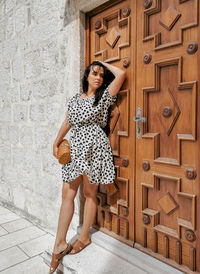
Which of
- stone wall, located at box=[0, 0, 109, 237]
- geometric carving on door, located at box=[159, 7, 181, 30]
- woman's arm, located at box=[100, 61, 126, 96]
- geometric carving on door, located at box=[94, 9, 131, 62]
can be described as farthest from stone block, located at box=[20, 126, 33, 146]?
geometric carving on door, located at box=[159, 7, 181, 30]

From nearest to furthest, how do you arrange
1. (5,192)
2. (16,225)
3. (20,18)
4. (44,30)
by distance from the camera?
(44,30) → (16,225) → (20,18) → (5,192)

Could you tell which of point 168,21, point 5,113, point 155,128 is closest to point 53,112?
point 155,128

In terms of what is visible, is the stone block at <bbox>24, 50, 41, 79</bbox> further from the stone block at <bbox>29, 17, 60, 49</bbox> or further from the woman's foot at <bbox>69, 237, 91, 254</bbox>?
the woman's foot at <bbox>69, 237, 91, 254</bbox>

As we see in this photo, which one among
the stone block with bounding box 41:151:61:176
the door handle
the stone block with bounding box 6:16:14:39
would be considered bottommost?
the stone block with bounding box 41:151:61:176

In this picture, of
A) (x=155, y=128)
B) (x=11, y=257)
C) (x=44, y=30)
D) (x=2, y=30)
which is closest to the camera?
(x=155, y=128)

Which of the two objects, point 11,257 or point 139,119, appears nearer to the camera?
point 139,119

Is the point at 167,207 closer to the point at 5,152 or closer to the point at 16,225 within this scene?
the point at 16,225

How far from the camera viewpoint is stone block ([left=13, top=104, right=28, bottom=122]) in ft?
9.81

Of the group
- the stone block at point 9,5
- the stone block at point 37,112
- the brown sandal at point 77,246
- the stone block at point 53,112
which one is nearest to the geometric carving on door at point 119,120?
the stone block at point 53,112

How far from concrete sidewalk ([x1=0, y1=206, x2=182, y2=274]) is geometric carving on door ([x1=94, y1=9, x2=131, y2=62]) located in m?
1.61

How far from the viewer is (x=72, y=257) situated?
1813 mm

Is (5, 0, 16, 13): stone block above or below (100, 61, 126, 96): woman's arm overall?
above

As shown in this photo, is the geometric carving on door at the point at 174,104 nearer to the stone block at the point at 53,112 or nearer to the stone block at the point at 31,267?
the stone block at the point at 53,112

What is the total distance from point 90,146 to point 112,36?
984 millimetres
